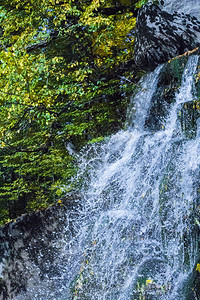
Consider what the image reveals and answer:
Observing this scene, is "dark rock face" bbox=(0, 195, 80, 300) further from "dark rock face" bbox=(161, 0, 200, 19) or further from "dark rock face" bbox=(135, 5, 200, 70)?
"dark rock face" bbox=(161, 0, 200, 19)

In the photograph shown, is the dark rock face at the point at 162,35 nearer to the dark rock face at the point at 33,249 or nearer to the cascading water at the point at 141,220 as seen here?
the cascading water at the point at 141,220

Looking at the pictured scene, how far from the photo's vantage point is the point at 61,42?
7504mm

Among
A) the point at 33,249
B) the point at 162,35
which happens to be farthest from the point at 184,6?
the point at 33,249

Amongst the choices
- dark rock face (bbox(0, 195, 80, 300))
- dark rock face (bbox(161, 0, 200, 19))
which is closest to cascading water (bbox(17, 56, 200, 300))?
dark rock face (bbox(0, 195, 80, 300))

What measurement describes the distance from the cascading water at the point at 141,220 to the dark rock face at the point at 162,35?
45cm

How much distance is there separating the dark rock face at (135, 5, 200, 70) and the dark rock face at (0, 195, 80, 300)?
2988 mm

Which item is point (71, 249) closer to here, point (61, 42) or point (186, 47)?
point (186, 47)

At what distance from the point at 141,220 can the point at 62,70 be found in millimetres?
4767

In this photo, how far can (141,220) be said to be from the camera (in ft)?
11.7

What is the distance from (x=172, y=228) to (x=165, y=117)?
1.70 m

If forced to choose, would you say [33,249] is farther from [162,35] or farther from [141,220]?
[162,35]

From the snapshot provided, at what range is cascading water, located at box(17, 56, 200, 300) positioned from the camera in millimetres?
3035

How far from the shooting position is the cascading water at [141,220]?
304cm

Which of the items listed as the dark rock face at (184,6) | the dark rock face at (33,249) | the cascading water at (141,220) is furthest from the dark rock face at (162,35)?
the dark rock face at (33,249)
